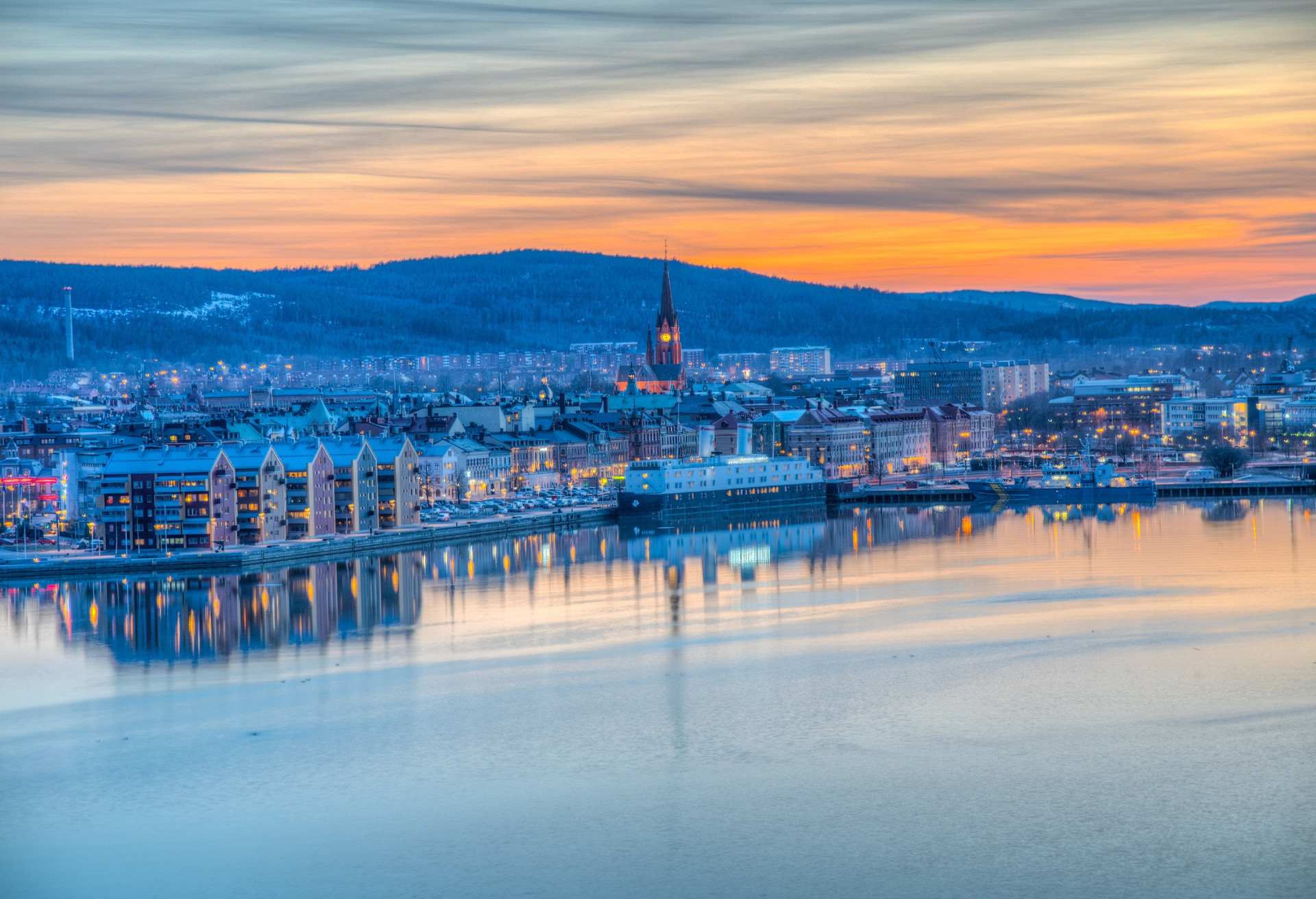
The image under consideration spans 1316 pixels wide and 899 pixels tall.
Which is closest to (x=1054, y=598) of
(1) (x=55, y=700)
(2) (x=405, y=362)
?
(1) (x=55, y=700)

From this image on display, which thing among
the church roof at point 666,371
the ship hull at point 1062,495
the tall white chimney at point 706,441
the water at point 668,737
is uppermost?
the church roof at point 666,371

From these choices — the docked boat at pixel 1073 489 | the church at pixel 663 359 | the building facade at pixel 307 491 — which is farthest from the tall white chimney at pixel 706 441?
the church at pixel 663 359

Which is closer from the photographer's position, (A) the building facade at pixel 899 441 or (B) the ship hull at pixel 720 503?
(B) the ship hull at pixel 720 503

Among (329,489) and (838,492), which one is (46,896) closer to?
(329,489)

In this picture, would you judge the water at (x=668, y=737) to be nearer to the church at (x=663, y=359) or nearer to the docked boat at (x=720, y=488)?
the docked boat at (x=720, y=488)

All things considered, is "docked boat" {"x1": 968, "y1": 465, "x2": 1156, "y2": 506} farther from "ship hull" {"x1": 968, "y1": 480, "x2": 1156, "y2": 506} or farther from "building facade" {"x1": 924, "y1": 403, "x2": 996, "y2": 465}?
"building facade" {"x1": 924, "y1": 403, "x2": 996, "y2": 465}

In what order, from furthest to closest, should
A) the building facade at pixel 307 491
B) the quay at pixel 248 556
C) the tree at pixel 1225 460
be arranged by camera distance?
the tree at pixel 1225 460 → the building facade at pixel 307 491 → the quay at pixel 248 556

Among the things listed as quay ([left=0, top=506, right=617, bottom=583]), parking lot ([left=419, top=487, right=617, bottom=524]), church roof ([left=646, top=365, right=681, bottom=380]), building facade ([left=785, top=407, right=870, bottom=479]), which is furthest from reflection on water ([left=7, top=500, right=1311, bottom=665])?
church roof ([left=646, top=365, right=681, bottom=380])
